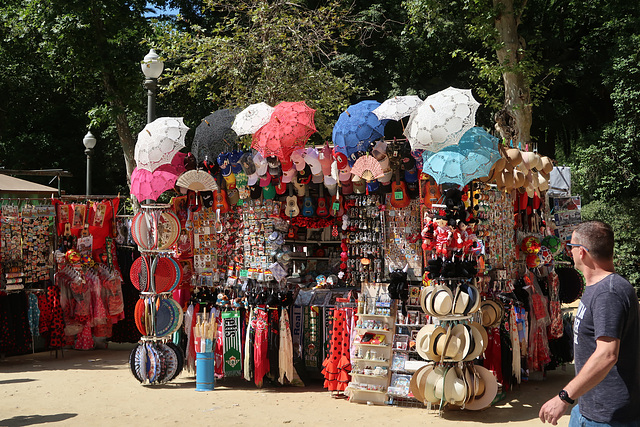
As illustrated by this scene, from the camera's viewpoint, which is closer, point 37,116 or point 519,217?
point 519,217

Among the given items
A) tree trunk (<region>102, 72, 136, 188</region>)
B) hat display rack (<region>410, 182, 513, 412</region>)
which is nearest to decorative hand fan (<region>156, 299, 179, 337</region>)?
hat display rack (<region>410, 182, 513, 412</region>)

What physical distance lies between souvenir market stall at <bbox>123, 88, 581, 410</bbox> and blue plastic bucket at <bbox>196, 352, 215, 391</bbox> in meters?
0.03

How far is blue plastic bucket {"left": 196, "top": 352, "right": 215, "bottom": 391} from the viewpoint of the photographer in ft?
26.2

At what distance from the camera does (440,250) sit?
663cm

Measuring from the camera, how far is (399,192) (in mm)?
7477

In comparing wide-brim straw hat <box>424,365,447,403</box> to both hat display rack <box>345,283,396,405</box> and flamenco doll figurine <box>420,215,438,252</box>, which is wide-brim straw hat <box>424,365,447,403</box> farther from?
flamenco doll figurine <box>420,215,438,252</box>

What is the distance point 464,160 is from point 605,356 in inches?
143

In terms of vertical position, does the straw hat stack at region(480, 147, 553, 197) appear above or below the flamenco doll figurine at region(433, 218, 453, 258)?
above

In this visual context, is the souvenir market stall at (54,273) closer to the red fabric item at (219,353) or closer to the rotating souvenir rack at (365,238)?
the red fabric item at (219,353)

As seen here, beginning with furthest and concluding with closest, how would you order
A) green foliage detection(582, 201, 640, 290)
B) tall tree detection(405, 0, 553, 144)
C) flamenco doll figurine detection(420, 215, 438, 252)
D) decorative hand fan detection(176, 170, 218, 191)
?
green foliage detection(582, 201, 640, 290) < tall tree detection(405, 0, 553, 144) < decorative hand fan detection(176, 170, 218, 191) < flamenco doll figurine detection(420, 215, 438, 252)

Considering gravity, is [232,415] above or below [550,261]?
below

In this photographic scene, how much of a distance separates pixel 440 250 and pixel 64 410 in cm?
431

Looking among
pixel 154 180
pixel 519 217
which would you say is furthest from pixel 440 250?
pixel 154 180

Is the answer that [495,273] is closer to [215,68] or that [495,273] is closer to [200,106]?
[215,68]
